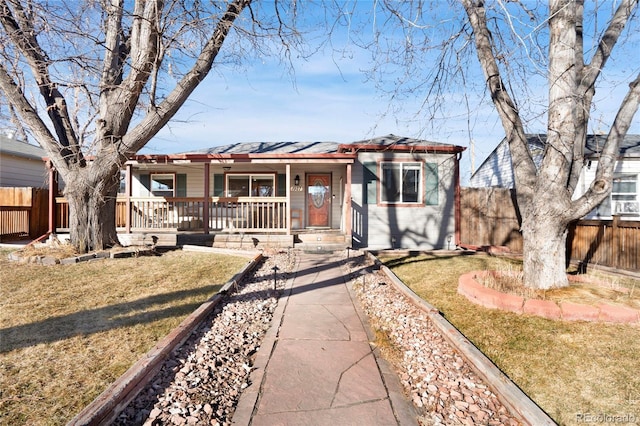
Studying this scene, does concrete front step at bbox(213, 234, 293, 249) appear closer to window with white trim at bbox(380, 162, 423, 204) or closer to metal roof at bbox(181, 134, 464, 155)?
metal roof at bbox(181, 134, 464, 155)

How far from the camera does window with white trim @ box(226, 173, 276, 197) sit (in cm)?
1289

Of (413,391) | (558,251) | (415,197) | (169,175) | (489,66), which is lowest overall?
(413,391)

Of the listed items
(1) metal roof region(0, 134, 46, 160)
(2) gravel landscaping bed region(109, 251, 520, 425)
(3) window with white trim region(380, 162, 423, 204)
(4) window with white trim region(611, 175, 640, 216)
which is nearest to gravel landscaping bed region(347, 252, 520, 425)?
(2) gravel landscaping bed region(109, 251, 520, 425)

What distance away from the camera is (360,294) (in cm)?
537

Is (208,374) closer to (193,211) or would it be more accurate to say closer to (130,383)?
(130,383)

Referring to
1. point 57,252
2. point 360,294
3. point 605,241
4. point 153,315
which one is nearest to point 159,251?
point 57,252

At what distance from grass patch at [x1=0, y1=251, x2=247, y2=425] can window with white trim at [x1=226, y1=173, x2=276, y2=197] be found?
6.15 m

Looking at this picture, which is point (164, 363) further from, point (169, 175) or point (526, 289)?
point (169, 175)

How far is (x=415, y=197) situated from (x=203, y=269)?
719cm

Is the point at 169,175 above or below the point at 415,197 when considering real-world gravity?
above

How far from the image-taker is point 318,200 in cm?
1271

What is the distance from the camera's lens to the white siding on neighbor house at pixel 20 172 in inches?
532

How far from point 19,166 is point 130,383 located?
56.3 ft

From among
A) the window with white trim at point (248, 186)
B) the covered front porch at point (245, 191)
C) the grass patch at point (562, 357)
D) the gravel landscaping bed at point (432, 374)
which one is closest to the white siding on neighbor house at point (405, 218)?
the covered front porch at point (245, 191)
